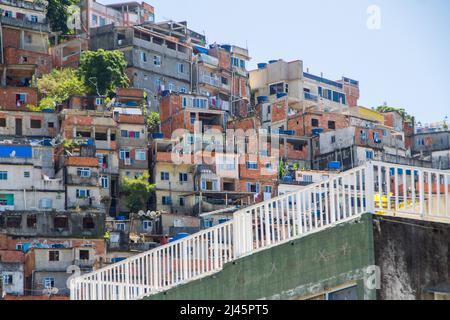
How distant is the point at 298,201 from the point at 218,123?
83.0 metres

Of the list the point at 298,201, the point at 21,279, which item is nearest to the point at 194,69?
the point at 21,279

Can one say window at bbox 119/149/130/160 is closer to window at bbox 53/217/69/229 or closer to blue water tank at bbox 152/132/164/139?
blue water tank at bbox 152/132/164/139

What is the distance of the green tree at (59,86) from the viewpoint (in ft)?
335

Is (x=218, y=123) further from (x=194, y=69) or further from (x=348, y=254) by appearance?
(x=348, y=254)

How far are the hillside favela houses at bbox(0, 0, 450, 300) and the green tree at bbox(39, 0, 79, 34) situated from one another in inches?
11.2

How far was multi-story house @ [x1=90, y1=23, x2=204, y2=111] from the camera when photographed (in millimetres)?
107500

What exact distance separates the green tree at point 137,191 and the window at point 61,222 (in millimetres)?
8322

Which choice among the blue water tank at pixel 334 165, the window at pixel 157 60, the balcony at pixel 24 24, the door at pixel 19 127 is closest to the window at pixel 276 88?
the window at pixel 157 60

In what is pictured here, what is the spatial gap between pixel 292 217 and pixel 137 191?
7344cm

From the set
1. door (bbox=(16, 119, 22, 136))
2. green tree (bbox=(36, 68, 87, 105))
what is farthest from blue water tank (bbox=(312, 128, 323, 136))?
door (bbox=(16, 119, 22, 136))

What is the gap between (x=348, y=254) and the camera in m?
16.5

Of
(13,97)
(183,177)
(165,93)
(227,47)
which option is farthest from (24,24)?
(183,177)

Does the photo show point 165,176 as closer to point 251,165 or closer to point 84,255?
point 251,165

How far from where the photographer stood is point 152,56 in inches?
4264
